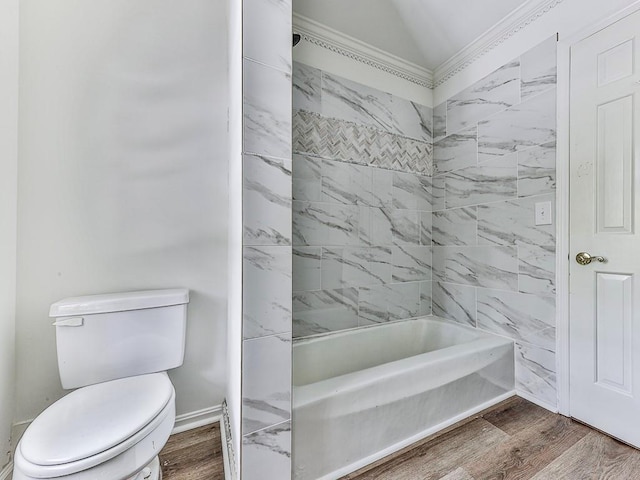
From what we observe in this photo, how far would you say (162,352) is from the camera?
4.39 feet

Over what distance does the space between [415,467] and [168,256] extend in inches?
59.0

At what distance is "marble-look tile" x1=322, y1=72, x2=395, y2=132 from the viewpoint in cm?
195

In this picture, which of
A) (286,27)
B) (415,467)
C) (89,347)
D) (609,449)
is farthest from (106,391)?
(609,449)

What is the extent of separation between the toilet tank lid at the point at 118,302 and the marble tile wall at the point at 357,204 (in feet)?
2.37

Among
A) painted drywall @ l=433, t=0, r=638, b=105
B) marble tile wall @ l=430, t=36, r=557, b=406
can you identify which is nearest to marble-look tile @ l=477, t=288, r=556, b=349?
marble tile wall @ l=430, t=36, r=557, b=406

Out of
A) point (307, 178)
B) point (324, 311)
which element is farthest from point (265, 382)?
point (307, 178)

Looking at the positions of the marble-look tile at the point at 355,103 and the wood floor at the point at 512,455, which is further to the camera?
the marble-look tile at the point at 355,103

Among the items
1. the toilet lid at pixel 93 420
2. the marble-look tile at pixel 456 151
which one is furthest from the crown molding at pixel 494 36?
the toilet lid at pixel 93 420

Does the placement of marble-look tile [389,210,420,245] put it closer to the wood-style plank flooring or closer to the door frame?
the door frame

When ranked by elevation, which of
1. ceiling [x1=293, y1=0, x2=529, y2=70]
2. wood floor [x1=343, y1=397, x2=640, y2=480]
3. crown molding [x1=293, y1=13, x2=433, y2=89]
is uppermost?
ceiling [x1=293, y1=0, x2=529, y2=70]

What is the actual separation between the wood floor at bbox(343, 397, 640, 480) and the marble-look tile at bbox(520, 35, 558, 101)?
6.08ft

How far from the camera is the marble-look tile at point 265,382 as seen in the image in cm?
93

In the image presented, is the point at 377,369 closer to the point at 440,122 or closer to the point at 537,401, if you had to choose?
the point at 537,401

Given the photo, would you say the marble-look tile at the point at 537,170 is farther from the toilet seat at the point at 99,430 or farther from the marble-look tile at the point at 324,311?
the toilet seat at the point at 99,430
